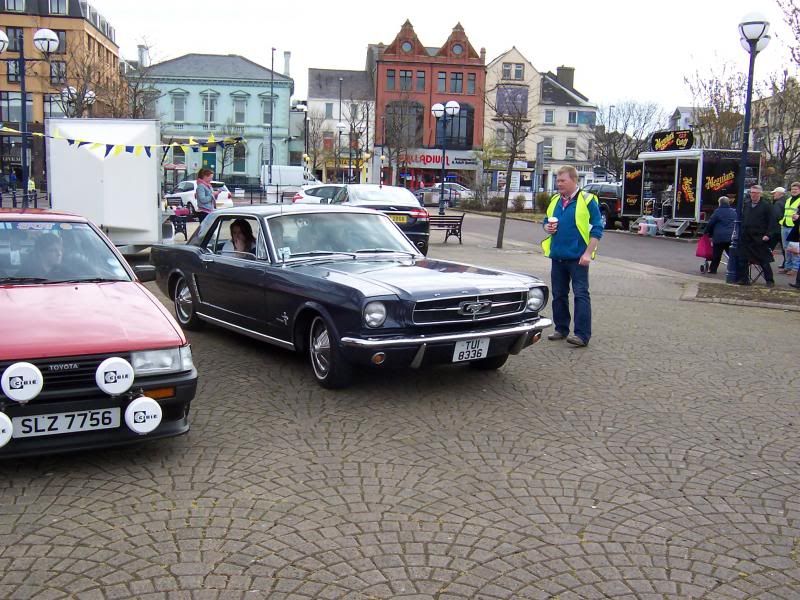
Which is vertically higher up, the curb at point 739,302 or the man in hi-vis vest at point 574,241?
the man in hi-vis vest at point 574,241

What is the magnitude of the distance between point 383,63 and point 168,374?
71.0 meters

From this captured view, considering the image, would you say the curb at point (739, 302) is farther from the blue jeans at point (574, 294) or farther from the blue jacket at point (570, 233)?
the blue jacket at point (570, 233)

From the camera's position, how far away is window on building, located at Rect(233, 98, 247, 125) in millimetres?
72562

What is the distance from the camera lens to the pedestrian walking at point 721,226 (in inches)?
615

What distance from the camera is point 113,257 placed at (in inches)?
229

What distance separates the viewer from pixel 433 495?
4.25m

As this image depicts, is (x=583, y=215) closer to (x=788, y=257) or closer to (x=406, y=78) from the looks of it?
(x=788, y=257)

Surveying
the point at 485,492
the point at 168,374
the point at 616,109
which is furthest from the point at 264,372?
the point at 616,109

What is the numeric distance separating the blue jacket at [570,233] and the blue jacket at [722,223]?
8.47 m

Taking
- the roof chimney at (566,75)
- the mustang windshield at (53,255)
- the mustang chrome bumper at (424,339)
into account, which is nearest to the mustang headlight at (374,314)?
the mustang chrome bumper at (424,339)

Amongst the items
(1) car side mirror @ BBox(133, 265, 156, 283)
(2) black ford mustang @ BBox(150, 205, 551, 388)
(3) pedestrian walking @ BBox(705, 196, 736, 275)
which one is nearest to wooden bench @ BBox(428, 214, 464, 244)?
(3) pedestrian walking @ BBox(705, 196, 736, 275)

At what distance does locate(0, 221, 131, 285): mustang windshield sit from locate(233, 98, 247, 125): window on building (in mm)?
69656

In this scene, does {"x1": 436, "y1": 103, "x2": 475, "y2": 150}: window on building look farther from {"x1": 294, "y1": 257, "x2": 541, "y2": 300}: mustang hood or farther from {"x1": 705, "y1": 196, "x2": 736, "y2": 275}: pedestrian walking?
{"x1": 294, "y1": 257, "x2": 541, "y2": 300}: mustang hood

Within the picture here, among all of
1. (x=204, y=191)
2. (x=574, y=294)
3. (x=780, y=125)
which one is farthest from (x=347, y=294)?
(x=780, y=125)
